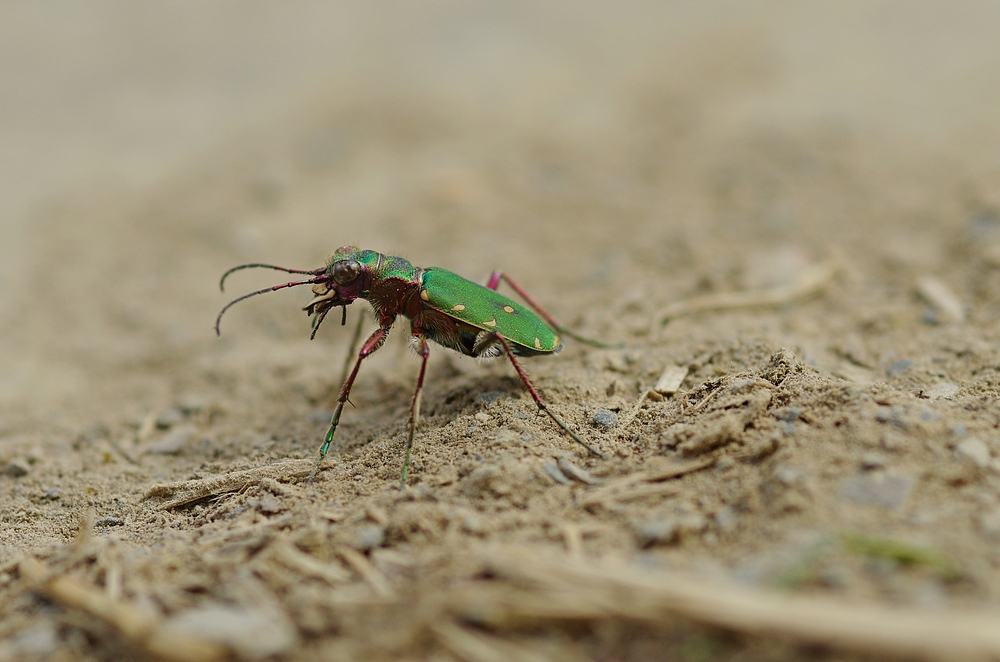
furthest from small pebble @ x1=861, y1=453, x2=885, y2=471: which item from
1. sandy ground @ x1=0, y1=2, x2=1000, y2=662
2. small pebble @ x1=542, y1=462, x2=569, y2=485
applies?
small pebble @ x1=542, y1=462, x2=569, y2=485

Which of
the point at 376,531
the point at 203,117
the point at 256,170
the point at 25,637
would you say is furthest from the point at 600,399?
the point at 203,117

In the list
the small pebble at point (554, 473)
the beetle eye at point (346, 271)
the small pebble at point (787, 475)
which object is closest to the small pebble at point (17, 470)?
the beetle eye at point (346, 271)

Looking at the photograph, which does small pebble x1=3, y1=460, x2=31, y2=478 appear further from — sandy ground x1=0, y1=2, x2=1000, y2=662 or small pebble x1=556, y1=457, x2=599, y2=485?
small pebble x1=556, y1=457, x2=599, y2=485

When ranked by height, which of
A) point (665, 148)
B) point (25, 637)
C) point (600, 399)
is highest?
point (665, 148)

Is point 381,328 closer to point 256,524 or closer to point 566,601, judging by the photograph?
point 256,524

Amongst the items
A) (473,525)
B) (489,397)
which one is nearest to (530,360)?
(489,397)

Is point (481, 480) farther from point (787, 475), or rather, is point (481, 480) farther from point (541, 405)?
point (787, 475)

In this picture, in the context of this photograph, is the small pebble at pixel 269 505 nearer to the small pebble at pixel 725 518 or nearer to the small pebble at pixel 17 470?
the small pebble at pixel 17 470
